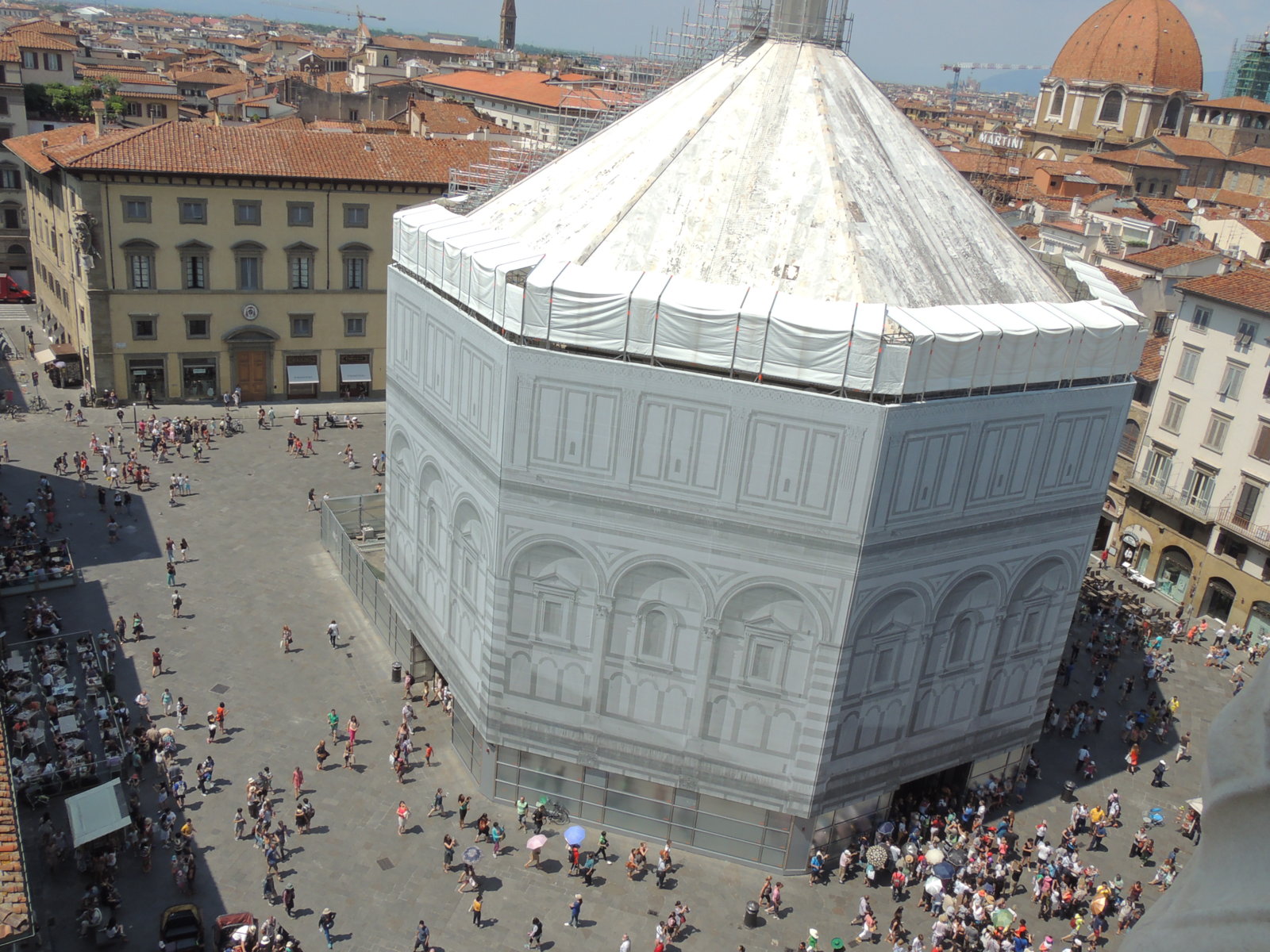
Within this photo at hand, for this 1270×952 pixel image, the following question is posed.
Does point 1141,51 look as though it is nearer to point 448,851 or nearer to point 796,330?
point 796,330

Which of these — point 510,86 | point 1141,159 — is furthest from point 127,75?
point 1141,159

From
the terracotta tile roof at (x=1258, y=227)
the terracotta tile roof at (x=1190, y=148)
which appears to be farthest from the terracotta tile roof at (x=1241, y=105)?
the terracotta tile roof at (x=1258, y=227)

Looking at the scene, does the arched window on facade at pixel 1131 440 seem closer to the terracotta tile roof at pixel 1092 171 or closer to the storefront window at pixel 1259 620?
the storefront window at pixel 1259 620

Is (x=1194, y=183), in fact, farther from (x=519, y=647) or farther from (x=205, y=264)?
(x=519, y=647)

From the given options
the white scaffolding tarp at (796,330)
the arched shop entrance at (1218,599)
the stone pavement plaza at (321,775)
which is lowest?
the stone pavement plaza at (321,775)

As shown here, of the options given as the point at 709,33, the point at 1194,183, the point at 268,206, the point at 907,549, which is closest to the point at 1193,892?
the point at 907,549
